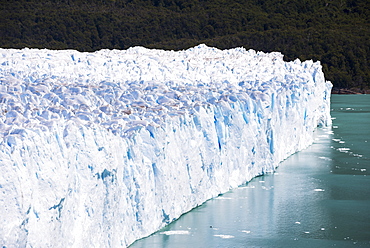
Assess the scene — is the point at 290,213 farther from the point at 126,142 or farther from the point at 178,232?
the point at 126,142

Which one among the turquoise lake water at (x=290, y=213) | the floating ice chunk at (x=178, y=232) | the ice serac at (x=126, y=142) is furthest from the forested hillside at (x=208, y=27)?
the floating ice chunk at (x=178, y=232)

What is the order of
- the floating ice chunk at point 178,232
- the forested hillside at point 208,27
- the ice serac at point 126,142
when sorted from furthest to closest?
the forested hillside at point 208,27
the floating ice chunk at point 178,232
the ice serac at point 126,142

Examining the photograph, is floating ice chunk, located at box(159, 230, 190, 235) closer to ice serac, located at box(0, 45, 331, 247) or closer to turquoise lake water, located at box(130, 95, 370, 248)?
turquoise lake water, located at box(130, 95, 370, 248)

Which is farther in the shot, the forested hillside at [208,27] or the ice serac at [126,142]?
the forested hillside at [208,27]

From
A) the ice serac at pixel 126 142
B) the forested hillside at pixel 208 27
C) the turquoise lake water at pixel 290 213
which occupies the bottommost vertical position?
the turquoise lake water at pixel 290 213

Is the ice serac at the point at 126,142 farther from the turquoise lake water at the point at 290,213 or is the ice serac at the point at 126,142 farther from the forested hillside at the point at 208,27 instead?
the forested hillside at the point at 208,27

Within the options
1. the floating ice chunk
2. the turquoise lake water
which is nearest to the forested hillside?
the turquoise lake water

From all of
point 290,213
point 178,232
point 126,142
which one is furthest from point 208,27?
point 126,142
